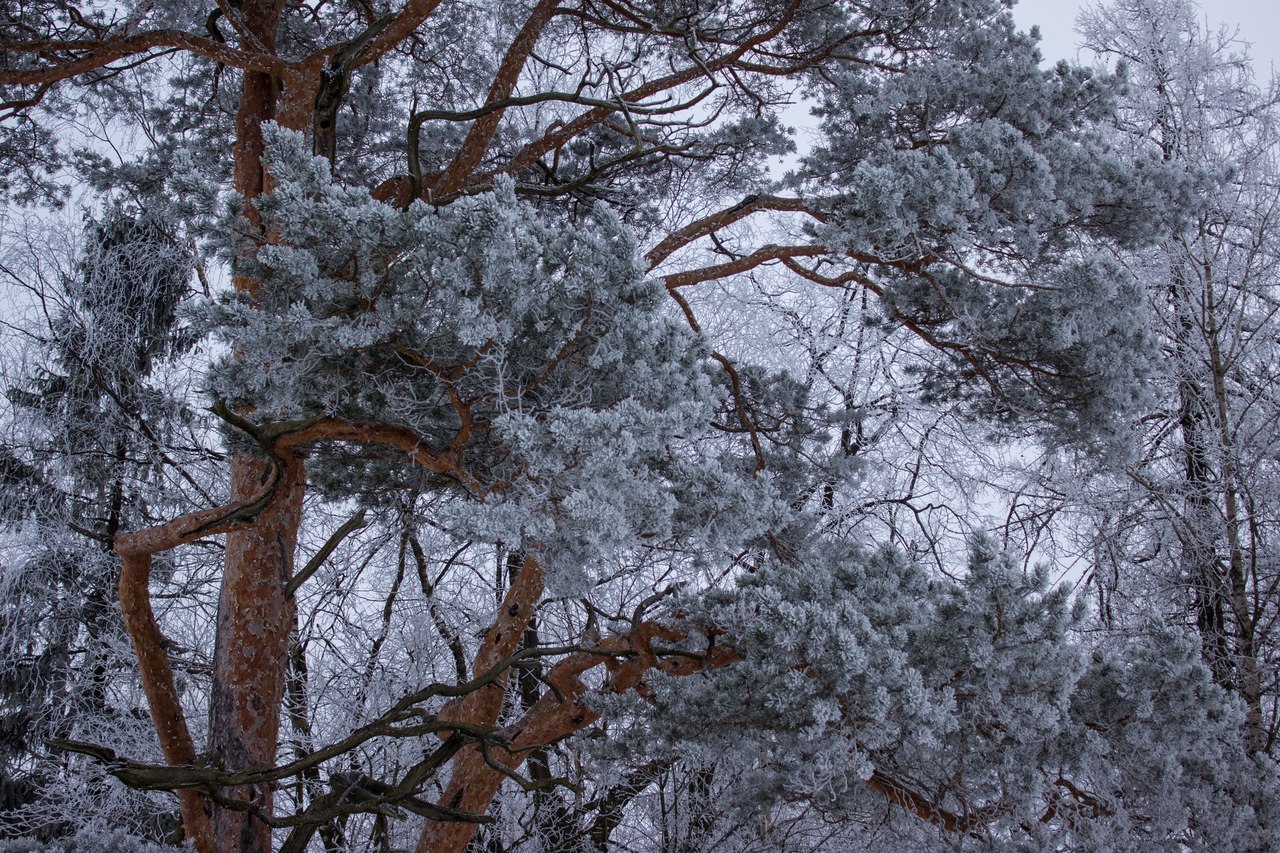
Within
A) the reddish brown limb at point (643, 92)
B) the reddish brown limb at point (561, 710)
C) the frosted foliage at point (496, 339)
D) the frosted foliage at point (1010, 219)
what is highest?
the reddish brown limb at point (643, 92)

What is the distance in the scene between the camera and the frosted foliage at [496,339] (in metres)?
2.07

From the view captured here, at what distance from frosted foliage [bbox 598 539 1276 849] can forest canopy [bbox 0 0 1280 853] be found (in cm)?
2

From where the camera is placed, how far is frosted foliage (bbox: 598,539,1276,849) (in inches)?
98.3

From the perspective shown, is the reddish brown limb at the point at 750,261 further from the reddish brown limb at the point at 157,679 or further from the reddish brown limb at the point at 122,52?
the reddish brown limb at the point at 157,679

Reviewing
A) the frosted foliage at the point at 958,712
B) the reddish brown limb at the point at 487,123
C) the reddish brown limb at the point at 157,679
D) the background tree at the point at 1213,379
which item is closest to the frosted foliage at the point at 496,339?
the frosted foliage at the point at 958,712

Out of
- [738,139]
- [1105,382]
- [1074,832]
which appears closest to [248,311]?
[1105,382]

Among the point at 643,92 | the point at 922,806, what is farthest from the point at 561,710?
the point at 643,92

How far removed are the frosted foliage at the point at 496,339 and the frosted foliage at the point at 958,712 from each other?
559mm

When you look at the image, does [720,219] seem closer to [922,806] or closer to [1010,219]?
[1010,219]

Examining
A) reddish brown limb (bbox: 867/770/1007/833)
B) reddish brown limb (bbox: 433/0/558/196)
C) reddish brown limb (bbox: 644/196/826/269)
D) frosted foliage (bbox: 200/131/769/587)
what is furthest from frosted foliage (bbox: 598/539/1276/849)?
reddish brown limb (bbox: 433/0/558/196)

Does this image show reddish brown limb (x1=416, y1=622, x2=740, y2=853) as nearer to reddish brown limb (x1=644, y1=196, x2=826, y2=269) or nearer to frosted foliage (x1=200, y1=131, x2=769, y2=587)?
frosted foliage (x1=200, y1=131, x2=769, y2=587)

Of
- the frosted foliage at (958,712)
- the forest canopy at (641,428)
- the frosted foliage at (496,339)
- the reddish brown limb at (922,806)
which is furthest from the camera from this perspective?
the reddish brown limb at (922,806)

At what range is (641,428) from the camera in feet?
7.18

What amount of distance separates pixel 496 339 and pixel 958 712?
171cm
